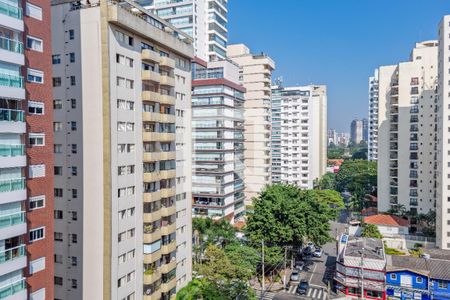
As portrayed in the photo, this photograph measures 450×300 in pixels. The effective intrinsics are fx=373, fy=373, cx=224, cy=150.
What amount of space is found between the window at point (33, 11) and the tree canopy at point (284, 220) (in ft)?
92.0

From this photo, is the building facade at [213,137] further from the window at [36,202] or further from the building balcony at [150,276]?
the window at [36,202]

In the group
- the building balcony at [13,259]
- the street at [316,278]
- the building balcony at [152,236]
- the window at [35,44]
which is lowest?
the street at [316,278]

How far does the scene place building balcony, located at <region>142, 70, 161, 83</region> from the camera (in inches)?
1012

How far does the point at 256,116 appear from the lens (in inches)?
2378

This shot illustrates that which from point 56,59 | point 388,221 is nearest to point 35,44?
point 56,59

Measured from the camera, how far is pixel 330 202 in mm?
71062

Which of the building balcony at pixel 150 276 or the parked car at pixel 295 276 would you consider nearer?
the building balcony at pixel 150 276

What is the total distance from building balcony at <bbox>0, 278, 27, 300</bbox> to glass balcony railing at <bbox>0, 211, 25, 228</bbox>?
2.44 metres

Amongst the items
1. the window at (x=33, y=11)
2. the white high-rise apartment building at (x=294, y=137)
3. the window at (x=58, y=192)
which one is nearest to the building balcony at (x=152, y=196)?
the window at (x=58, y=192)

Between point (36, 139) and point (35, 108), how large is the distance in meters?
1.36

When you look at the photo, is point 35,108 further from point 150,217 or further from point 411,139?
point 411,139

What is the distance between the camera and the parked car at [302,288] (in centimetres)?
3606

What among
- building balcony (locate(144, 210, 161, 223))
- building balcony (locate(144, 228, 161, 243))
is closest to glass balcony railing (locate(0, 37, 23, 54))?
building balcony (locate(144, 210, 161, 223))

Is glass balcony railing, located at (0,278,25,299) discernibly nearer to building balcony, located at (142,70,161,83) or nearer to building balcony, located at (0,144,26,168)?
building balcony, located at (0,144,26,168)
